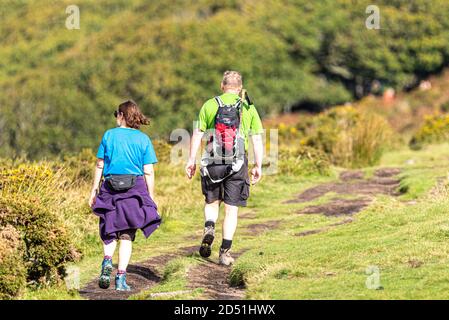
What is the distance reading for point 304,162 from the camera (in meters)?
19.3

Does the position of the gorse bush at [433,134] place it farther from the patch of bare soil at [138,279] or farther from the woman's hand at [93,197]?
the woman's hand at [93,197]

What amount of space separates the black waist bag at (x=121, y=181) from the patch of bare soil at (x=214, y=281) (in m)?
1.06

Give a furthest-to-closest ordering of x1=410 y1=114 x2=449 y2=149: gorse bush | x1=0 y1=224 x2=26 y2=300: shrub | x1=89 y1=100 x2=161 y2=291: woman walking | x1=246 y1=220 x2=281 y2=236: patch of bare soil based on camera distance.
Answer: x1=410 y1=114 x2=449 y2=149: gorse bush < x1=246 y1=220 x2=281 y2=236: patch of bare soil < x1=89 y1=100 x2=161 y2=291: woman walking < x1=0 y1=224 x2=26 y2=300: shrub

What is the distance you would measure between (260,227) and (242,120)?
145 inches

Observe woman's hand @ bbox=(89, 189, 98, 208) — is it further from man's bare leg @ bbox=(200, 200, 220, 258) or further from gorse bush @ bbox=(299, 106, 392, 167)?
gorse bush @ bbox=(299, 106, 392, 167)

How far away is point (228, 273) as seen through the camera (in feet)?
32.3

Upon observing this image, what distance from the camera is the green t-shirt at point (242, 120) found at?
1002 cm

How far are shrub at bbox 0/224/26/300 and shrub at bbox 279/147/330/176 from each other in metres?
10.8

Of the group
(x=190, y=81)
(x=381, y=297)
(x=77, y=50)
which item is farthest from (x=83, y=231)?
(x=77, y=50)

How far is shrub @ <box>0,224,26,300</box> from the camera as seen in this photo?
320 inches

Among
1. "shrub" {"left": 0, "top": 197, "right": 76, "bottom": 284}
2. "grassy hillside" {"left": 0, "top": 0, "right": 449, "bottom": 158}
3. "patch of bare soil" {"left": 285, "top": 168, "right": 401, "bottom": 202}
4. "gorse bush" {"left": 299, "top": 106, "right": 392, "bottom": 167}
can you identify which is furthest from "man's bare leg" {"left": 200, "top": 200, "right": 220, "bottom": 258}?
"grassy hillside" {"left": 0, "top": 0, "right": 449, "bottom": 158}

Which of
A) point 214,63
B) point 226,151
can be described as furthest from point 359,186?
point 214,63

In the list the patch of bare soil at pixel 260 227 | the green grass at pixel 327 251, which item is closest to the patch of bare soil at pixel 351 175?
the green grass at pixel 327 251

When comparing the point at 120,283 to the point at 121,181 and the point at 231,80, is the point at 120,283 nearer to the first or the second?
the point at 121,181
